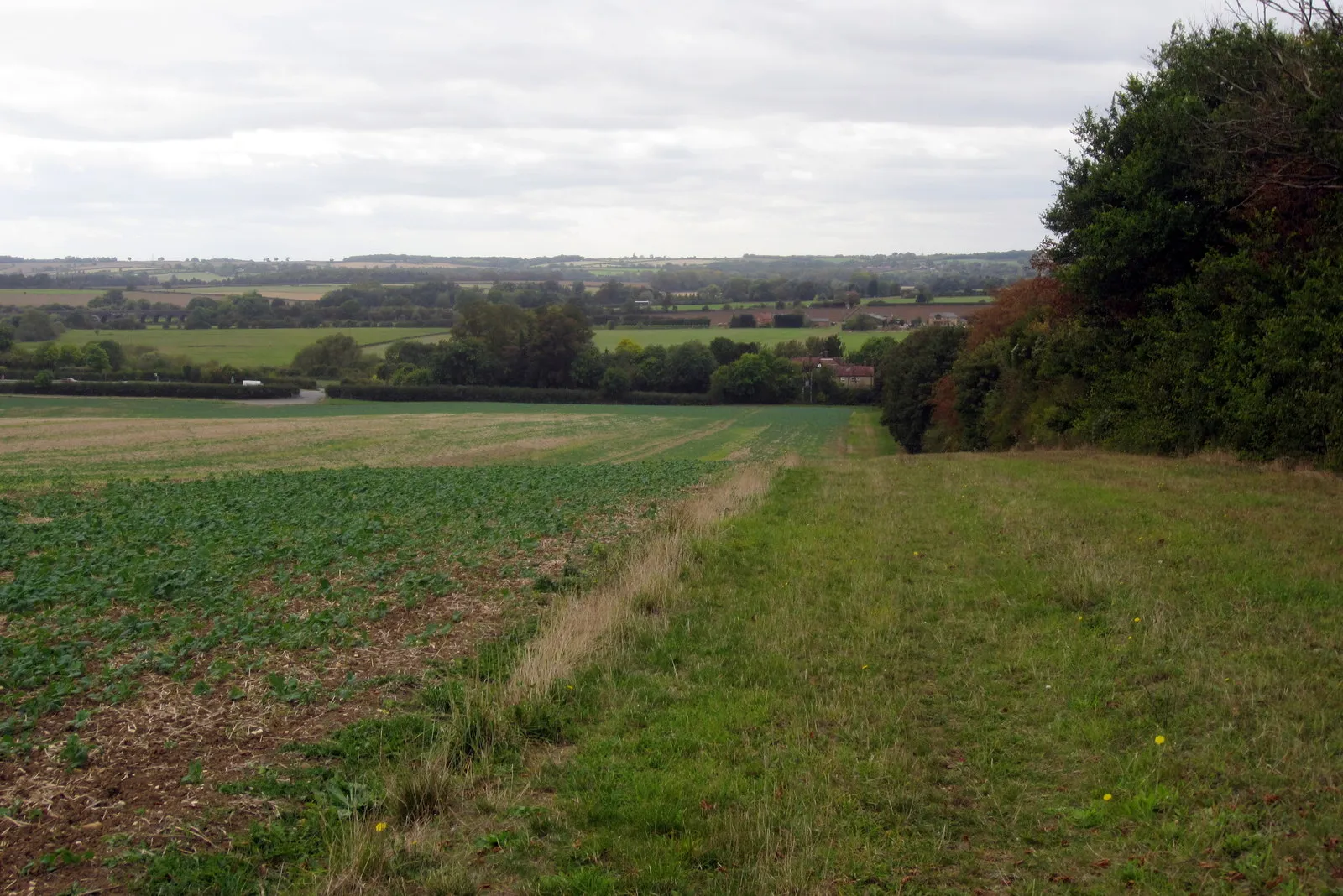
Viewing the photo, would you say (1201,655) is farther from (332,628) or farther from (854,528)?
(332,628)

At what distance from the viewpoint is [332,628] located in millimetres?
9961

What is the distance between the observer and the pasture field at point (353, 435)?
1511 inches

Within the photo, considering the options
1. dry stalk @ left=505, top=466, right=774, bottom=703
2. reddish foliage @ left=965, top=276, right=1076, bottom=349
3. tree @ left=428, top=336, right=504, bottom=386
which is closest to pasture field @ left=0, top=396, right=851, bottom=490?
tree @ left=428, top=336, right=504, bottom=386

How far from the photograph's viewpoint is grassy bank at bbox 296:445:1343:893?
5090 millimetres

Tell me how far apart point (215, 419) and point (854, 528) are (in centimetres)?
5734

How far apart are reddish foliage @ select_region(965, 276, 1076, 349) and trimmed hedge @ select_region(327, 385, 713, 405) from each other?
131ft

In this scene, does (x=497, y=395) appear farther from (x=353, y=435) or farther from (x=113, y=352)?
(x=113, y=352)

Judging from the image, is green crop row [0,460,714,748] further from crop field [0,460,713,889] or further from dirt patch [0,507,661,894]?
dirt patch [0,507,661,894]

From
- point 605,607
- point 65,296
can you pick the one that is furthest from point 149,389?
point 65,296

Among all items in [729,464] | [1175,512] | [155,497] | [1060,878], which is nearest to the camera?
[1060,878]

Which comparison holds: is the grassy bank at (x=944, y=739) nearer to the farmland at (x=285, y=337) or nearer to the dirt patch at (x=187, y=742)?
the dirt patch at (x=187, y=742)

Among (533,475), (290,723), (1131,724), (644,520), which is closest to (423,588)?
(290,723)

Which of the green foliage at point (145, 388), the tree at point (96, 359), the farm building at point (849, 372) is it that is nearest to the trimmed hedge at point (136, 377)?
the green foliage at point (145, 388)

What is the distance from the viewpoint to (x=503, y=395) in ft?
286
